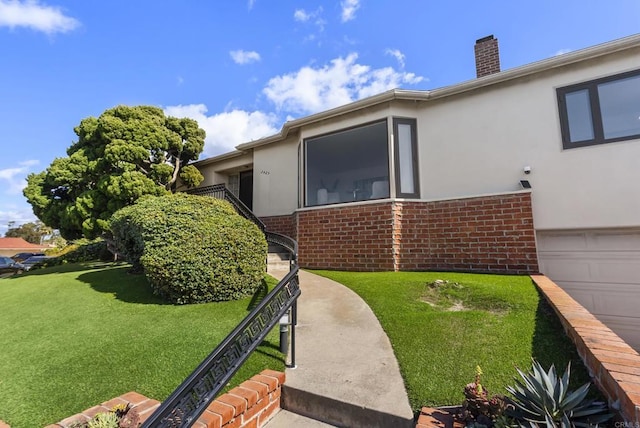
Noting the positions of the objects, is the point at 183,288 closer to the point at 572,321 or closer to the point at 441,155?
the point at 572,321

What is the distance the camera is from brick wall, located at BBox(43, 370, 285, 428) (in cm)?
223

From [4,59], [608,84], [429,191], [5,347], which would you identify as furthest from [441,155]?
[4,59]

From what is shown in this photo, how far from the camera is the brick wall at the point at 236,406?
2.23 meters

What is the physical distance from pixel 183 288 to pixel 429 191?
5.71m

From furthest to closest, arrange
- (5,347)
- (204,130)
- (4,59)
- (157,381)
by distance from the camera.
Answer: (204,130)
(4,59)
(5,347)
(157,381)

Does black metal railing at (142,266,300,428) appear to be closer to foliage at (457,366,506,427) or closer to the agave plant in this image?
foliage at (457,366,506,427)

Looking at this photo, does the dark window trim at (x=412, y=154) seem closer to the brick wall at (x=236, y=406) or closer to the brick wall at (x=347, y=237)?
the brick wall at (x=347, y=237)

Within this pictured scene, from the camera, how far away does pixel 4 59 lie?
7.92m

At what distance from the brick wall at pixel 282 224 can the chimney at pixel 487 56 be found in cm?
647

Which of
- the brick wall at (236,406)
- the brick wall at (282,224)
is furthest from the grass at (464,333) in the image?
the brick wall at (282,224)

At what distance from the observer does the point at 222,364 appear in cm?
236

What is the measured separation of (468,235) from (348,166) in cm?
339

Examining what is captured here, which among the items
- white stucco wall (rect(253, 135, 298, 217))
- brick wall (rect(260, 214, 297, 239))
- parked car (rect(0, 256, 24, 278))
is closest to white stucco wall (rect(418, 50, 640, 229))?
brick wall (rect(260, 214, 297, 239))

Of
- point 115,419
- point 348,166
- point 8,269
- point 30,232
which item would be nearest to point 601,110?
point 348,166
